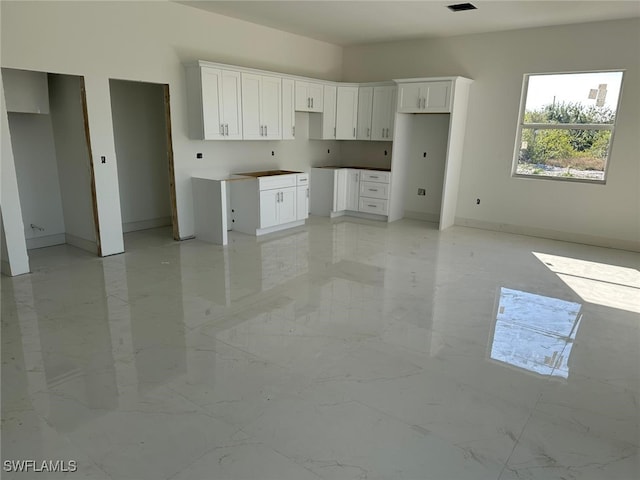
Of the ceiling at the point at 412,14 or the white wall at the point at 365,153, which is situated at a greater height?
the ceiling at the point at 412,14

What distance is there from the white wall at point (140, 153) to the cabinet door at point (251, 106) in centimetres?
132

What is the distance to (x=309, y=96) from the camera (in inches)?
263

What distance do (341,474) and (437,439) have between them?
532 millimetres

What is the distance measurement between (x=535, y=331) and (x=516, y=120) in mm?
3943

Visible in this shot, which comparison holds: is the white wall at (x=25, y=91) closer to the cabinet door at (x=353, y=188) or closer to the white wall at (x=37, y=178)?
the white wall at (x=37, y=178)

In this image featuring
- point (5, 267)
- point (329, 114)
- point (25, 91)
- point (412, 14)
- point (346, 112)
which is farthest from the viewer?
point (346, 112)

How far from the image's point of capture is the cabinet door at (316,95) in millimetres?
6681

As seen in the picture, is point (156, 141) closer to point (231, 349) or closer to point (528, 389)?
point (231, 349)

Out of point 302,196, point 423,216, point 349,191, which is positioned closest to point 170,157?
point 302,196

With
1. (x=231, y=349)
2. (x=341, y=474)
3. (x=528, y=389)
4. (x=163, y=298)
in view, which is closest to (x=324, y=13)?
(x=163, y=298)

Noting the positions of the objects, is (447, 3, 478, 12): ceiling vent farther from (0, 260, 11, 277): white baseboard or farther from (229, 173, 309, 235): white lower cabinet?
(0, 260, 11, 277): white baseboard

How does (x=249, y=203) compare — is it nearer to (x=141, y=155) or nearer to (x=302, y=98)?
(x=141, y=155)

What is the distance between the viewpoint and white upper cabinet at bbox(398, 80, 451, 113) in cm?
617

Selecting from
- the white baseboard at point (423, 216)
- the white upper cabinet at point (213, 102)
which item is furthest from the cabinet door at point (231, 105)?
the white baseboard at point (423, 216)
